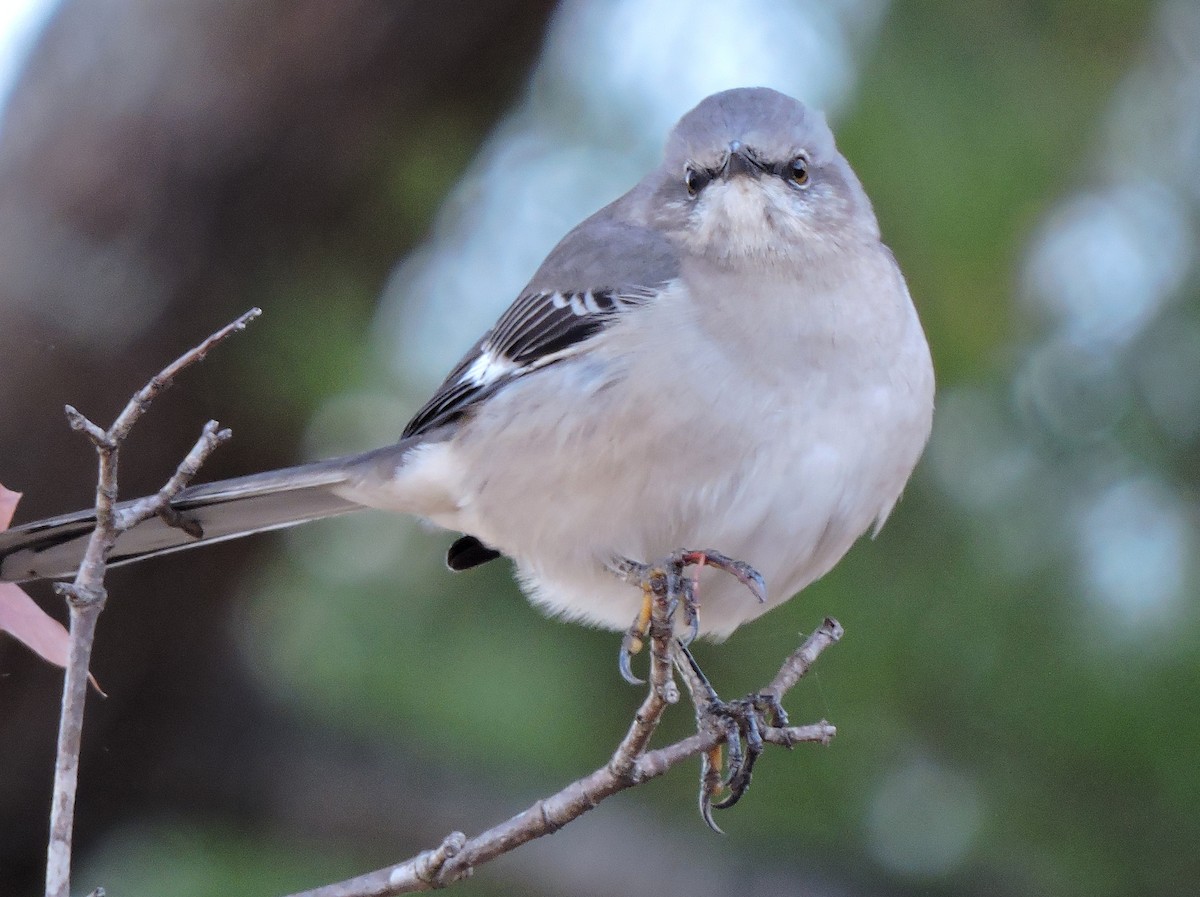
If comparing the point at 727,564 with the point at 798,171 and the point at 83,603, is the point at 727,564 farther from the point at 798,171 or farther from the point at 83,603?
the point at 798,171

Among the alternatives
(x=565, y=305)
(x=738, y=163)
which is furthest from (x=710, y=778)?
(x=738, y=163)

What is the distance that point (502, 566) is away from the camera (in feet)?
8.15

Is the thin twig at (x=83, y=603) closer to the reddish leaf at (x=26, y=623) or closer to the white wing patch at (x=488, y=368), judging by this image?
the reddish leaf at (x=26, y=623)

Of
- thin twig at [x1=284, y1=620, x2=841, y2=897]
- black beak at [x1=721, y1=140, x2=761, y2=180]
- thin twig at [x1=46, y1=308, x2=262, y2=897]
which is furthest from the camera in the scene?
black beak at [x1=721, y1=140, x2=761, y2=180]

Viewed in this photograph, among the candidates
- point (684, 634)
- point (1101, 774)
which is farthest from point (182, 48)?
point (1101, 774)

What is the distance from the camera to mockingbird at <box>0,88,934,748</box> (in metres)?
1.79

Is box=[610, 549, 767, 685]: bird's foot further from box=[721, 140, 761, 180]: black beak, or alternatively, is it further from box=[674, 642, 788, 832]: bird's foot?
box=[721, 140, 761, 180]: black beak

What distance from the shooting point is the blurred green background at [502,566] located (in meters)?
2.12

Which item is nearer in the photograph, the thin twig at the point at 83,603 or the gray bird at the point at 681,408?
the thin twig at the point at 83,603

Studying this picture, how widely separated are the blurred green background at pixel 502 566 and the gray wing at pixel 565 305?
292mm

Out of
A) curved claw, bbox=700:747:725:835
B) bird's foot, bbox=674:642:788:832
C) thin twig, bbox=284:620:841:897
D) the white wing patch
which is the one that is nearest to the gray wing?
the white wing patch

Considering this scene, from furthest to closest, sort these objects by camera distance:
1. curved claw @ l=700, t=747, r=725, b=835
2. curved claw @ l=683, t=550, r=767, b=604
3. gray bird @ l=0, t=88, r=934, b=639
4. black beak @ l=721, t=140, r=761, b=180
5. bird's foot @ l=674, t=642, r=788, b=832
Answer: black beak @ l=721, t=140, r=761, b=180
gray bird @ l=0, t=88, r=934, b=639
curved claw @ l=700, t=747, r=725, b=835
bird's foot @ l=674, t=642, r=788, b=832
curved claw @ l=683, t=550, r=767, b=604

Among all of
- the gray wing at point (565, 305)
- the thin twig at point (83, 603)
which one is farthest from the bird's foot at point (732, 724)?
the thin twig at point (83, 603)

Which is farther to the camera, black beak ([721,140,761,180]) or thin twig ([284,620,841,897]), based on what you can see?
black beak ([721,140,761,180])
